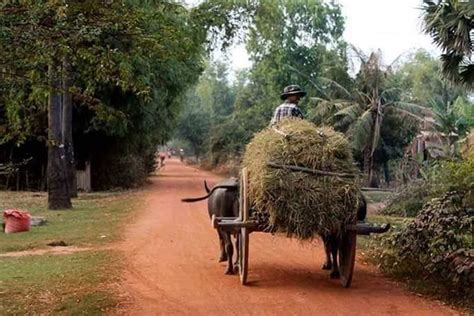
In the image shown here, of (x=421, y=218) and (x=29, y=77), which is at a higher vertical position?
(x=29, y=77)

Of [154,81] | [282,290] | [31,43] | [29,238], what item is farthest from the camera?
[154,81]

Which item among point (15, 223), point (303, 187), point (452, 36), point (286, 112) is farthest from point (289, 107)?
point (15, 223)

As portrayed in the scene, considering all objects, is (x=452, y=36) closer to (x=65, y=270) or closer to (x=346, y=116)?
(x=65, y=270)

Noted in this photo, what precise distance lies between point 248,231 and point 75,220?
10.0m

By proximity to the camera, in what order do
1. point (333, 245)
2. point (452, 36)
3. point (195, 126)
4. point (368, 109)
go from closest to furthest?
point (333, 245) < point (452, 36) < point (368, 109) < point (195, 126)

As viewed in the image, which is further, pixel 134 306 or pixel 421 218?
pixel 421 218

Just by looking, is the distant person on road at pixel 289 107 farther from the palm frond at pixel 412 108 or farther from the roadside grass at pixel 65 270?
the palm frond at pixel 412 108

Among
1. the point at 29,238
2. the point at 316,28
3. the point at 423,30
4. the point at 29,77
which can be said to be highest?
the point at 316,28

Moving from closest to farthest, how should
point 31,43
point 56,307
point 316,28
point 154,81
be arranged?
point 31,43 < point 56,307 < point 154,81 < point 316,28

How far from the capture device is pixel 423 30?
15109 millimetres

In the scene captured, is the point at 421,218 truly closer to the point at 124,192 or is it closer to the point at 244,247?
the point at 244,247

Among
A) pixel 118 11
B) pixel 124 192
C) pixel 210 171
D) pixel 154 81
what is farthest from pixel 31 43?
pixel 210 171

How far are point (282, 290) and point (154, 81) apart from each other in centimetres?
1959

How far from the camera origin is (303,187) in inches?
345
